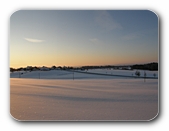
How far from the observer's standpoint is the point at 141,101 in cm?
224

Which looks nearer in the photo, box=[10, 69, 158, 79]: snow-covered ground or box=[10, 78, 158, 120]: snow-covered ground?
box=[10, 78, 158, 120]: snow-covered ground

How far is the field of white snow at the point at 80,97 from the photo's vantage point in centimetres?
215

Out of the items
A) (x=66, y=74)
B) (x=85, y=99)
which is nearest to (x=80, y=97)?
(x=85, y=99)

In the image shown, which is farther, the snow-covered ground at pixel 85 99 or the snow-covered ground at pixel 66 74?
the snow-covered ground at pixel 66 74

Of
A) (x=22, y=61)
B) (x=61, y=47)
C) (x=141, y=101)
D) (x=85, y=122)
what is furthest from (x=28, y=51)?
(x=141, y=101)

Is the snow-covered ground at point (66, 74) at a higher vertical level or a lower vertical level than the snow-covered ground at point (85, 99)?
higher

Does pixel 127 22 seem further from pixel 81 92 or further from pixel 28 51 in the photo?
pixel 28 51

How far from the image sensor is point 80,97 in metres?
2.36

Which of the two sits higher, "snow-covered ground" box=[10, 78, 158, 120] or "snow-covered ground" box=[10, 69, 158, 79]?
"snow-covered ground" box=[10, 69, 158, 79]

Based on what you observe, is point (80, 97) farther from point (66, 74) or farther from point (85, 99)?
point (66, 74)

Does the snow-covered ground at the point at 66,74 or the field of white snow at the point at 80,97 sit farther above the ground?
the snow-covered ground at the point at 66,74

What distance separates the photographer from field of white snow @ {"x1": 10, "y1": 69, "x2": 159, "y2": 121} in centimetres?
215

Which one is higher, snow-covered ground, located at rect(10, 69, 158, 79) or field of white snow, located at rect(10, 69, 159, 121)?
snow-covered ground, located at rect(10, 69, 158, 79)

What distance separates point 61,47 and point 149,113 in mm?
1008
